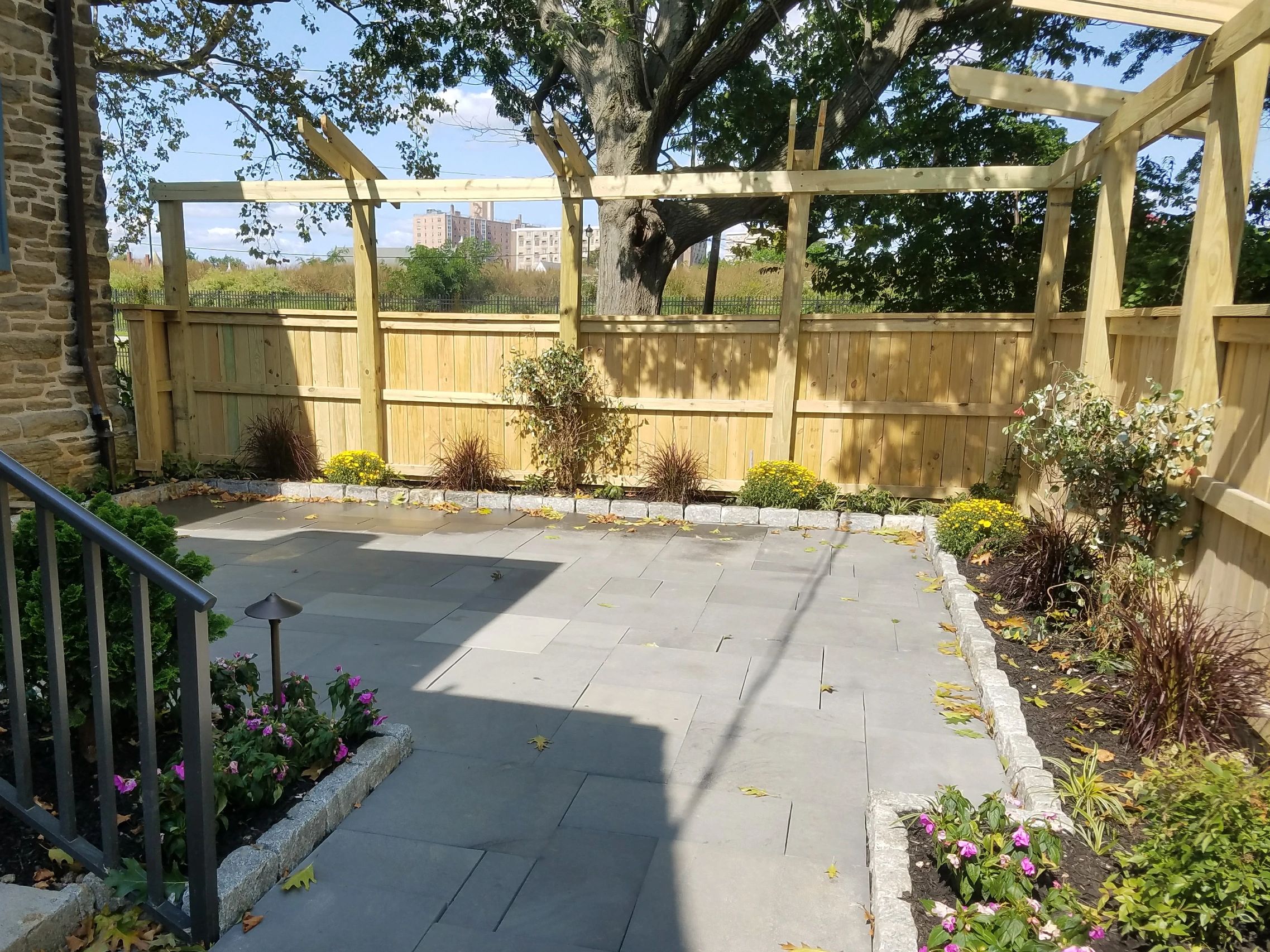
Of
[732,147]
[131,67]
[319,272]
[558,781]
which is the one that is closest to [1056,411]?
[558,781]

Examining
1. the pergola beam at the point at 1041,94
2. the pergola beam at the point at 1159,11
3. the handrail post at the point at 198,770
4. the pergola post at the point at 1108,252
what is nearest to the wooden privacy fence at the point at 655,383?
the pergola post at the point at 1108,252

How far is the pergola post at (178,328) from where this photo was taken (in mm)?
8250

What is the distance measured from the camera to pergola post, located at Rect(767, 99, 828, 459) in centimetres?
702

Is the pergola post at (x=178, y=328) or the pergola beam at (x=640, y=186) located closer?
the pergola beam at (x=640, y=186)

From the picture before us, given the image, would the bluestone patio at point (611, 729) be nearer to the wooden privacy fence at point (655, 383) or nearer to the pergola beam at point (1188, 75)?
the wooden privacy fence at point (655, 383)

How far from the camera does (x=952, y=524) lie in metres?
5.93

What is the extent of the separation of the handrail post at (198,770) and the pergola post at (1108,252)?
5.12m

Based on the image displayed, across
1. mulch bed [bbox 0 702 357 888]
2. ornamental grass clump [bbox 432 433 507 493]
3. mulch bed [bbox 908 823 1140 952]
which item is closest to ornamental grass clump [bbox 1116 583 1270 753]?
mulch bed [bbox 908 823 1140 952]

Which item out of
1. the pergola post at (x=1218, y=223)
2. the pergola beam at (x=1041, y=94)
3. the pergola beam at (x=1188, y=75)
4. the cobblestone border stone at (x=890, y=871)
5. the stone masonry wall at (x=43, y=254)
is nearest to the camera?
the cobblestone border stone at (x=890, y=871)

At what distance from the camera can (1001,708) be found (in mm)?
3477

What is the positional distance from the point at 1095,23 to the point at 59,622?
41.2 feet

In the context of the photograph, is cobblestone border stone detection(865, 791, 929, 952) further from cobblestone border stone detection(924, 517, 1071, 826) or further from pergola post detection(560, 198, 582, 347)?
pergola post detection(560, 198, 582, 347)

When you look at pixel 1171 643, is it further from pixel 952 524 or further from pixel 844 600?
pixel 952 524

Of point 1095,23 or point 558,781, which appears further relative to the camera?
point 1095,23
